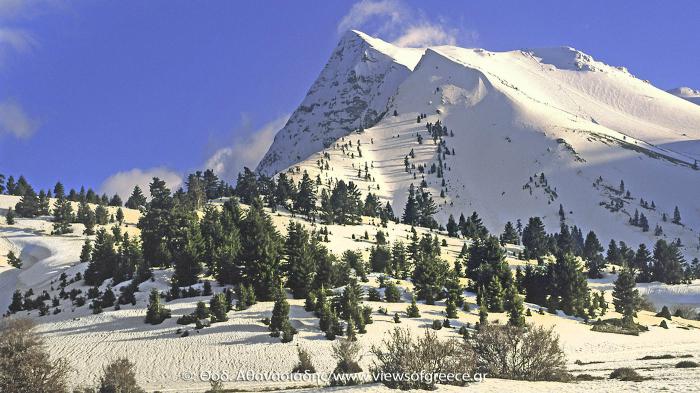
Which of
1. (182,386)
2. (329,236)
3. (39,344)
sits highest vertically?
(329,236)

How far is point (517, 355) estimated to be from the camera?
2797 centimetres

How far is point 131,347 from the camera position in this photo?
3634 centimetres

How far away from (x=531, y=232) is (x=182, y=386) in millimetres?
98478

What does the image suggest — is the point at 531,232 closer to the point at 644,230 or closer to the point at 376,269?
the point at 376,269

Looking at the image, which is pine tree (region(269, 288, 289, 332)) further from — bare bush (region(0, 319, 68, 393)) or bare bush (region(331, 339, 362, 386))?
bare bush (region(0, 319, 68, 393))

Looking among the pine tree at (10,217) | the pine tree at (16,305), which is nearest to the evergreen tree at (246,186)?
the pine tree at (10,217)

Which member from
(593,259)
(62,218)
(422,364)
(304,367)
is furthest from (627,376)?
(62,218)

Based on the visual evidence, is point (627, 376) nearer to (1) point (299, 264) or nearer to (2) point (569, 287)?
(1) point (299, 264)

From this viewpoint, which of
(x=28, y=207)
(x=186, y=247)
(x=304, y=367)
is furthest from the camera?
(x=28, y=207)

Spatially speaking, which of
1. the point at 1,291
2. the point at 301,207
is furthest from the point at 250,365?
the point at 301,207

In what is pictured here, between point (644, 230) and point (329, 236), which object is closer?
point (329, 236)

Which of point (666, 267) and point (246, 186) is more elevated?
point (246, 186)

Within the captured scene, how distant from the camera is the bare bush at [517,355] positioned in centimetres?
2636

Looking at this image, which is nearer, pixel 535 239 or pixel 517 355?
pixel 517 355
